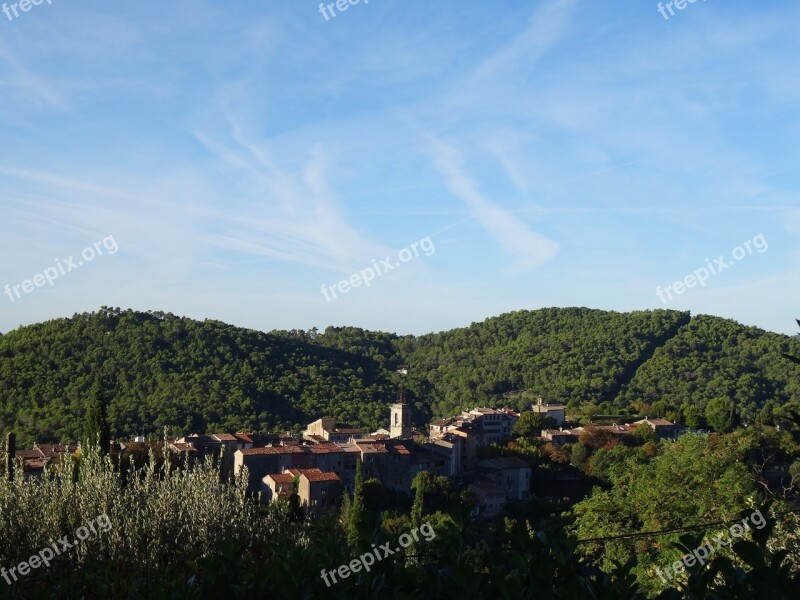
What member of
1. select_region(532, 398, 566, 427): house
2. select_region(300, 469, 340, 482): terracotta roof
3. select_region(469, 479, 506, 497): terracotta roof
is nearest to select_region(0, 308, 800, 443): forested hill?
select_region(532, 398, 566, 427): house

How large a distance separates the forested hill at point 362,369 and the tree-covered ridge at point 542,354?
0.72ft

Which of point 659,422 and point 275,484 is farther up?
point 659,422

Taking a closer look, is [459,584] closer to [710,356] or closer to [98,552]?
[98,552]

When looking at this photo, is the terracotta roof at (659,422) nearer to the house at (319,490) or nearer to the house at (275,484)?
the house at (319,490)

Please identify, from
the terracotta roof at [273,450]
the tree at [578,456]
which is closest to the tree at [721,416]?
the tree at [578,456]

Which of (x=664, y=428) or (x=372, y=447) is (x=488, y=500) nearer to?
(x=372, y=447)

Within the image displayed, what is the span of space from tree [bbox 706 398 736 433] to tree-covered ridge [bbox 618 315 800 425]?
256 centimetres

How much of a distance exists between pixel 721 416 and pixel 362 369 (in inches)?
1604

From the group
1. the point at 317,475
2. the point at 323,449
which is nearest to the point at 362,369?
the point at 323,449

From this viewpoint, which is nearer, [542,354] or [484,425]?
[484,425]

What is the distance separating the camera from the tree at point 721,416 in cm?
4753

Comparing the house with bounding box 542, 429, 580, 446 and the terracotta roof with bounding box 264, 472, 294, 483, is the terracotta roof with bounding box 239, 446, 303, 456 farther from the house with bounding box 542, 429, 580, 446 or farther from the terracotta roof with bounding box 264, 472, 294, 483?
the house with bounding box 542, 429, 580, 446

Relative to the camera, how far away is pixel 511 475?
128 feet

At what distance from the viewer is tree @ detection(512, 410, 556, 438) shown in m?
47.4
